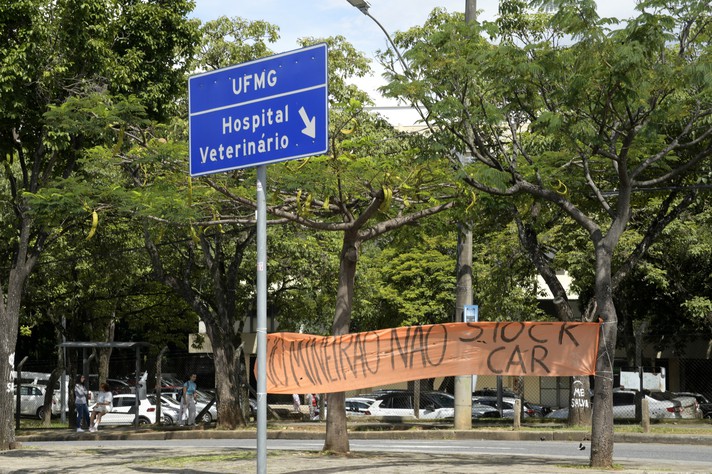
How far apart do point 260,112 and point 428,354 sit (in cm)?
711

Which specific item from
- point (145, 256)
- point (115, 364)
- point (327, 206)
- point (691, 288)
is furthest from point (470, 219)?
point (115, 364)

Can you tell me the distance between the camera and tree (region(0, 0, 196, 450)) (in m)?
19.4

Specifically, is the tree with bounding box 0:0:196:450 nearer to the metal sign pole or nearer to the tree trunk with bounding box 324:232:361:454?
the tree trunk with bounding box 324:232:361:454

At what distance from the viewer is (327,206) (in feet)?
58.1

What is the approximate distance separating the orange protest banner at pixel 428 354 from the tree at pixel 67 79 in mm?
4801

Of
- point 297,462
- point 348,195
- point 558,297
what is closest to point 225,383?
point 558,297

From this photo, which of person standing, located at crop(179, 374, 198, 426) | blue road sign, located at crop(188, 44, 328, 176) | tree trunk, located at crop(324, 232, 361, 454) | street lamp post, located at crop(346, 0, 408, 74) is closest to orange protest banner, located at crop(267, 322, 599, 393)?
tree trunk, located at crop(324, 232, 361, 454)

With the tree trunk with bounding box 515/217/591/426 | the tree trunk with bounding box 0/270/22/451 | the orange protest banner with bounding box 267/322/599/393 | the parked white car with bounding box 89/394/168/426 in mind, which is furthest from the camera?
the parked white car with bounding box 89/394/168/426

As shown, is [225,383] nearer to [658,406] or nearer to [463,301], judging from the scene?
[463,301]

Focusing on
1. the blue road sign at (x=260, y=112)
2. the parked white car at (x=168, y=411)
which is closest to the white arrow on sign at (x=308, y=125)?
the blue road sign at (x=260, y=112)

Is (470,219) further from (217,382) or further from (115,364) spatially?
(115,364)

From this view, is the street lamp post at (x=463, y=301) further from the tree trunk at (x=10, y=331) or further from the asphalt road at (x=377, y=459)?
the tree trunk at (x=10, y=331)

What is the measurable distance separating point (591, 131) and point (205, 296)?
20.9 metres

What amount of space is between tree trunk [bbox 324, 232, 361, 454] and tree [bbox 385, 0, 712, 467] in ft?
7.70
